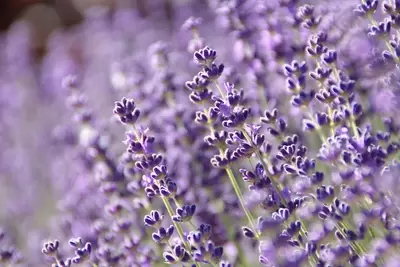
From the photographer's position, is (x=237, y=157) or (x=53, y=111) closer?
(x=237, y=157)

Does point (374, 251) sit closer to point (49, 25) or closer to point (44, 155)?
point (44, 155)

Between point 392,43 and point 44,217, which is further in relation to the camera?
point 44,217

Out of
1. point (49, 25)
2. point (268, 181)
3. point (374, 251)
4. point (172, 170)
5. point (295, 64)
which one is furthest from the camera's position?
point (49, 25)

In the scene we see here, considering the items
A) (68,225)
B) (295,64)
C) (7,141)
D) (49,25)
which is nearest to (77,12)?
(49,25)

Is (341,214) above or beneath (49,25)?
beneath

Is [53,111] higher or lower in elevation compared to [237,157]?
higher

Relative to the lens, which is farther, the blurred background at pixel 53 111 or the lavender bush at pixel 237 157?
the blurred background at pixel 53 111

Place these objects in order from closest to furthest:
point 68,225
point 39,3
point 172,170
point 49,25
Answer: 1. point 172,170
2. point 68,225
3. point 49,25
4. point 39,3

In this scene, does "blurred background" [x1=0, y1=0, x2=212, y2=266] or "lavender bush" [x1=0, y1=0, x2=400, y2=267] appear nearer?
"lavender bush" [x1=0, y1=0, x2=400, y2=267]
